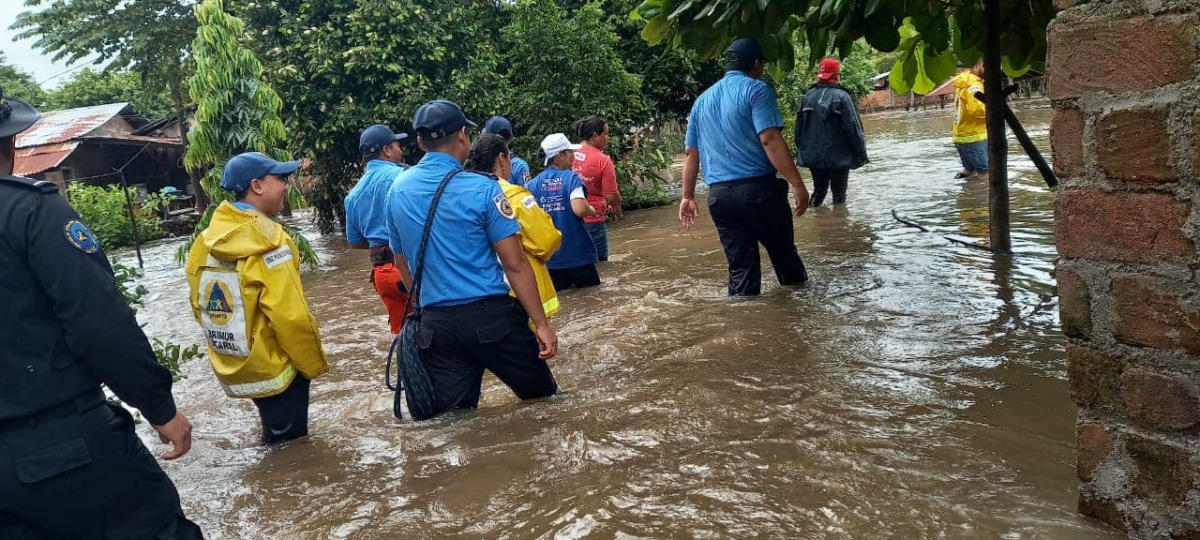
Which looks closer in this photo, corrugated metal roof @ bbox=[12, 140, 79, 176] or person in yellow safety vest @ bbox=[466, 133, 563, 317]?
person in yellow safety vest @ bbox=[466, 133, 563, 317]

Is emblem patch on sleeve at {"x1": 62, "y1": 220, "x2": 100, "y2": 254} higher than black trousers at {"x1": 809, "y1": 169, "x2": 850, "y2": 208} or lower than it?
higher

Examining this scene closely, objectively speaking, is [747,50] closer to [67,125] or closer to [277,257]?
[277,257]

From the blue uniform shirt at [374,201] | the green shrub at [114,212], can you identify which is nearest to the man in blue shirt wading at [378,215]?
the blue uniform shirt at [374,201]

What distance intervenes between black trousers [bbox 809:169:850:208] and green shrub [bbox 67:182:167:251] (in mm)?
11514

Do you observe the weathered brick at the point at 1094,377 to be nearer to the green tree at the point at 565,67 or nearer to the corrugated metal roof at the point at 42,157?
the green tree at the point at 565,67

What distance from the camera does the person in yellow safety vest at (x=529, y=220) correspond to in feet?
16.0

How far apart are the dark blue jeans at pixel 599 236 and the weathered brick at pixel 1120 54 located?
5885 mm

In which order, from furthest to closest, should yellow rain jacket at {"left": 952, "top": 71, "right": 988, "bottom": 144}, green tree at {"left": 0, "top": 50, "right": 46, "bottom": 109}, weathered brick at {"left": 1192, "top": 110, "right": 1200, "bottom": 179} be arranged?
green tree at {"left": 0, "top": 50, "right": 46, "bottom": 109}, yellow rain jacket at {"left": 952, "top": 71, "right": 988, "bottom": 144}, weathered brick at {"left": 1192, "top": 110, "right": 1200, "bottom": 179}

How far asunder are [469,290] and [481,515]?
3.74 ft

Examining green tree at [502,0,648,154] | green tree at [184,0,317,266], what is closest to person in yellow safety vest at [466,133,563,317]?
green tree at [184,0,317,266]

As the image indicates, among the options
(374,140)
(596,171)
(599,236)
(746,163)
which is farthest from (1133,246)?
(599,236)

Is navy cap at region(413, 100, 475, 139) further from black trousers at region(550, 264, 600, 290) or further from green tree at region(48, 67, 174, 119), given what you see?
green tree at region(48, 67, 174, 119)

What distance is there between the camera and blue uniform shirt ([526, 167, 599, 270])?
7387 mm

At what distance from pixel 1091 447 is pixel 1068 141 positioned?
2.86ft
